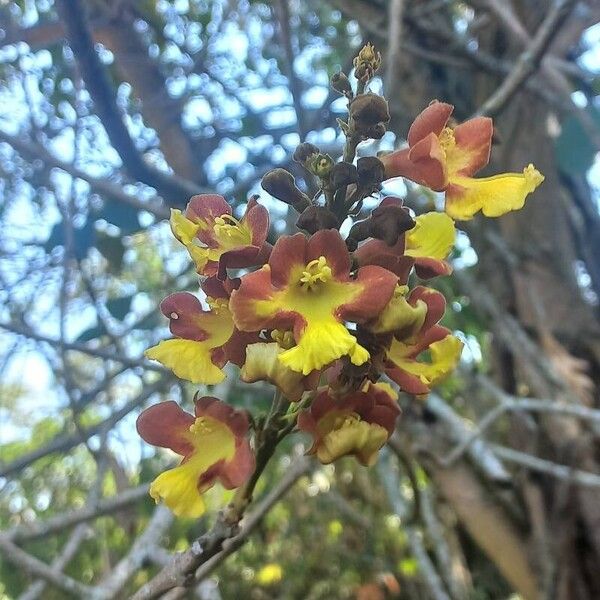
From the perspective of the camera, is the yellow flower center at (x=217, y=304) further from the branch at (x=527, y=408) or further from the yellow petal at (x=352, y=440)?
the branch at (x=527, y=408)

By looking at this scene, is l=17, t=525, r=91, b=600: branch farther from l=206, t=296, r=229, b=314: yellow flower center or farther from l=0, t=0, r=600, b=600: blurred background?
l=206, t=296, r=229, b=314: yellow flower center

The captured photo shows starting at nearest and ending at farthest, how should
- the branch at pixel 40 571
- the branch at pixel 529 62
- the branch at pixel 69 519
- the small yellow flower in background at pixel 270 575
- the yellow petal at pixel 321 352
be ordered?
the yellow petal at pixel 321 352
the branch at pixel 40 571
the branch at pixel 69 519
the branch at pixel 529 62
the small yellow flower in background at pixel 270 575

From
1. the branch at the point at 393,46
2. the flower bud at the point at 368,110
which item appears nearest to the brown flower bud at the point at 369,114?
the flower bud at the point at 368,110

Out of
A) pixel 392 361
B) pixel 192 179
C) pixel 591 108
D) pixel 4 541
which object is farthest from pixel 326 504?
pixel 392 361

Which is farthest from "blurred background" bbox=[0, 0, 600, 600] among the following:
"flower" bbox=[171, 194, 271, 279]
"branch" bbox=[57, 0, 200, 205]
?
"flower" bbox=[171, 194, 271, 279]

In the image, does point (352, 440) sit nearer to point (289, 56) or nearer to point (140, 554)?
point (140, 554)
